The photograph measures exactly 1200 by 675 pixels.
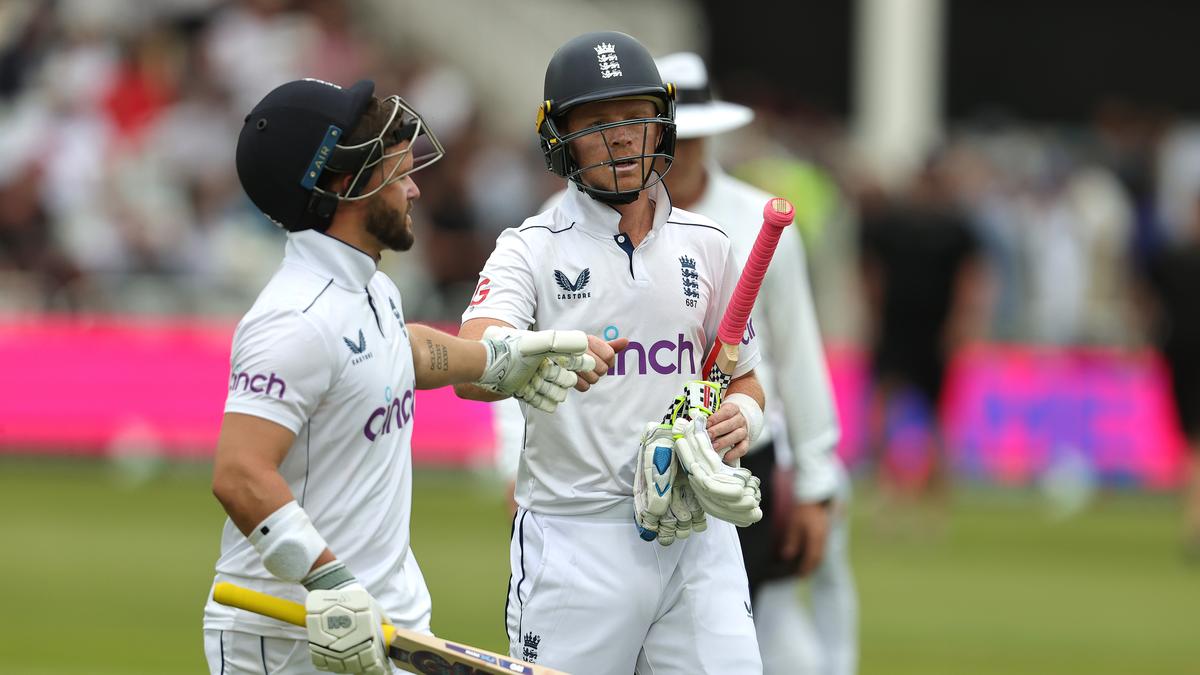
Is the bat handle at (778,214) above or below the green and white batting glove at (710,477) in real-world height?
above

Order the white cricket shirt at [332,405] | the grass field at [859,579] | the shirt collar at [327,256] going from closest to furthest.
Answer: the white cricket shirt at [332,405] < the shirt collar at [327,256] < the grass field at [859,579]

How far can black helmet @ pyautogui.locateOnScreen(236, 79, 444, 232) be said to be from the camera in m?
4.88

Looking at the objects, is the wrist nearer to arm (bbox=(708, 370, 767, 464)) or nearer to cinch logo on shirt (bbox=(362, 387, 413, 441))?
cinch logo on shirt (bbox=(362, 387, 413, 441))

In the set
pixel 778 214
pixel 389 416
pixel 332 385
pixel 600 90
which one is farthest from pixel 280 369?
pixel 778 214

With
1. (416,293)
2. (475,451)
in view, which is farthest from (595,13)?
(475,451)

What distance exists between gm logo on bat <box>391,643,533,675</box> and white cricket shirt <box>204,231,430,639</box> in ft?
0.84

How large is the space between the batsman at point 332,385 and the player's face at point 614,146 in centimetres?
48

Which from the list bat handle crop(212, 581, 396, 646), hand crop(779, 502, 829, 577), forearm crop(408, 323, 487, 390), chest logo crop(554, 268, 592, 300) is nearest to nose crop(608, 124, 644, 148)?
chest logo crop(554, 268, 592, 300)

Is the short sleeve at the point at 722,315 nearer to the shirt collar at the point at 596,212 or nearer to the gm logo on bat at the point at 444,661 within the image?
the shirt collar at the point at 596,212

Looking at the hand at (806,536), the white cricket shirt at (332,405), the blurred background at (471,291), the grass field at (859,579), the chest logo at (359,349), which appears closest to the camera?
the white cricket shirt at (332,405)

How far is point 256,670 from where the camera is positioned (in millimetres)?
4863

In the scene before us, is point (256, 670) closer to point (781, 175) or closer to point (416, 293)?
point (781, 175)

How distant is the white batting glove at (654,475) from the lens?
5.07 m

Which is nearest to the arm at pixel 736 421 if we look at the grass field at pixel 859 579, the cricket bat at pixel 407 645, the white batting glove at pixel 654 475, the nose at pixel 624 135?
the white batting glove at pixel 654 475
